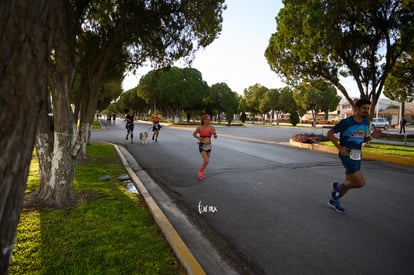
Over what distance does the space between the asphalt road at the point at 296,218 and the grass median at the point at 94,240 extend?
71 cm

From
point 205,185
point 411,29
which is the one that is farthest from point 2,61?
point 411,29

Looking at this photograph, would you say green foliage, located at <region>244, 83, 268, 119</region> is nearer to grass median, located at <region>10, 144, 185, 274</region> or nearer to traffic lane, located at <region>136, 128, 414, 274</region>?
traffic lane, located at <region>136, 128, 414, 274</region>

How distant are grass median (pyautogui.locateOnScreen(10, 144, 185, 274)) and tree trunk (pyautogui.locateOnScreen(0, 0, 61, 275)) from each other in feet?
4.76

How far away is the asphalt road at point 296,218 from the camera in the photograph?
306cm

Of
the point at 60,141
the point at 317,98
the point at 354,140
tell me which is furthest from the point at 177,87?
the point at 354,140

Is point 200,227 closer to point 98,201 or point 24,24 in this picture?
point 98,201

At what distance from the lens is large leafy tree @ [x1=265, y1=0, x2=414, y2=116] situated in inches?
498

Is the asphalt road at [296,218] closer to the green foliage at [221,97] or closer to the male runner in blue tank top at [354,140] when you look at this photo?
the male runner in blue tank top at [354,140]

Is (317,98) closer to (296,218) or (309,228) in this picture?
(296,218)

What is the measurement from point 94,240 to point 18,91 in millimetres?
2494

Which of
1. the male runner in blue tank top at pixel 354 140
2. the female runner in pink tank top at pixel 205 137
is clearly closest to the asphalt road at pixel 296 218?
the female runner in pink tank top at pixel 205 137

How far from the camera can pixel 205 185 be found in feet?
20.8

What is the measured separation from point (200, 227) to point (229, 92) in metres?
54.7

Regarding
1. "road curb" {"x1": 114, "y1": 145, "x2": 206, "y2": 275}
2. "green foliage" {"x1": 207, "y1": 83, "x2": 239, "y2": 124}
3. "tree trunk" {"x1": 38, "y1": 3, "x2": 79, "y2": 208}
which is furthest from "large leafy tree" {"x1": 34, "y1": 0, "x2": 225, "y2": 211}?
"green foliage" {"x1": 207, "y1": 83, "x2": 239, "y2": 124}
